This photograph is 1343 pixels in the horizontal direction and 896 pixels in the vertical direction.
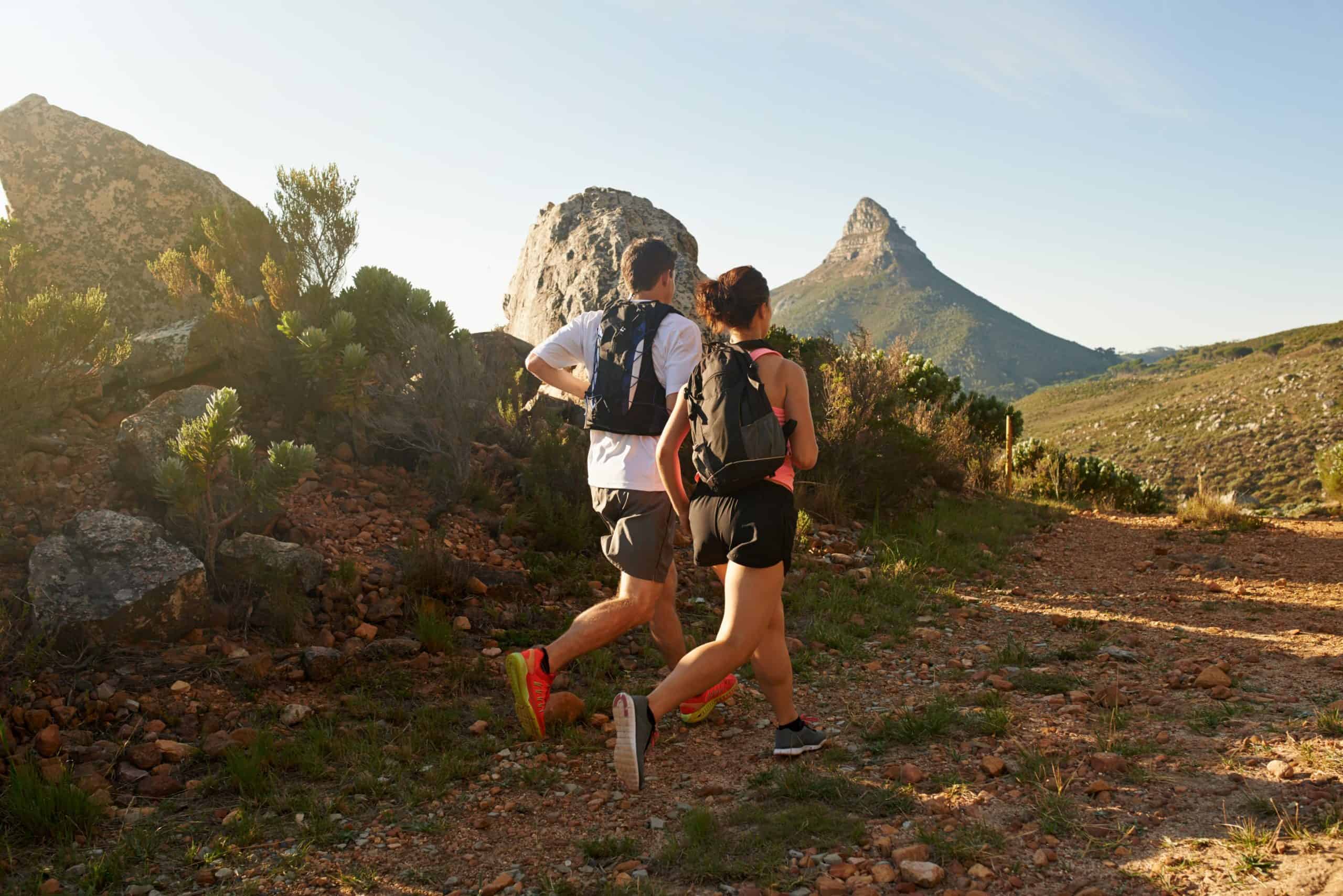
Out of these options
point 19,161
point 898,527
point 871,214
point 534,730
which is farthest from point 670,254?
point 871,214

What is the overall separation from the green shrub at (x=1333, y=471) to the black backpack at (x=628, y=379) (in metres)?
10.9

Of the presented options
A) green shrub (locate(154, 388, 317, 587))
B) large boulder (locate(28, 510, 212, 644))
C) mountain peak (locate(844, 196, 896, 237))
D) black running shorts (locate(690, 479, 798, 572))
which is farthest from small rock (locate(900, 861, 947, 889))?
mountain peak (locate(844, 196, 896, 237))

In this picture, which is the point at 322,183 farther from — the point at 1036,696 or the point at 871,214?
the point at 871,214

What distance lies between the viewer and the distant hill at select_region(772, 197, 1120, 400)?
76125mm

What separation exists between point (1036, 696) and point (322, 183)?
695 centimetres

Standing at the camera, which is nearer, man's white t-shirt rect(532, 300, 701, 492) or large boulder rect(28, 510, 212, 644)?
man's white t-shirt rect(532, 300, 701, 492)

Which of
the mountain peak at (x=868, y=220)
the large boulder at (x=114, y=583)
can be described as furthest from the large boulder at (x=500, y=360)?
the mountain peak at (x=868, y=220)

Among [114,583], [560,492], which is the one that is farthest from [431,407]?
[114,583]

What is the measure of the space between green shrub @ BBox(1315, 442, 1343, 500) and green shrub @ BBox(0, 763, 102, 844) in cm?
1269

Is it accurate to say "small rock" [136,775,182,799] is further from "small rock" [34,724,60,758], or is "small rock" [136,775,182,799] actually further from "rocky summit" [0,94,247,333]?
"rocky summit" [0,94,247,333]

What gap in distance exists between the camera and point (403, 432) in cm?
649

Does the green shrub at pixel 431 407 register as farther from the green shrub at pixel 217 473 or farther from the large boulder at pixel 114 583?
the large boulder at pixel 114 583

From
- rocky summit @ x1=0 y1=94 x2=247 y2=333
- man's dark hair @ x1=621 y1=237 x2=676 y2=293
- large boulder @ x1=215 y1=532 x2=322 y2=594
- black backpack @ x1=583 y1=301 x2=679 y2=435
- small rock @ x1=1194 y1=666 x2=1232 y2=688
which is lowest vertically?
small rock @ x1=1194 y1=666 x2=1232 y2=688

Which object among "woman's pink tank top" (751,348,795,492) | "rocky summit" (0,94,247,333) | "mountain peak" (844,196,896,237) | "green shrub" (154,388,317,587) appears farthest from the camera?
"mountain peak" (844,196,896,237)
